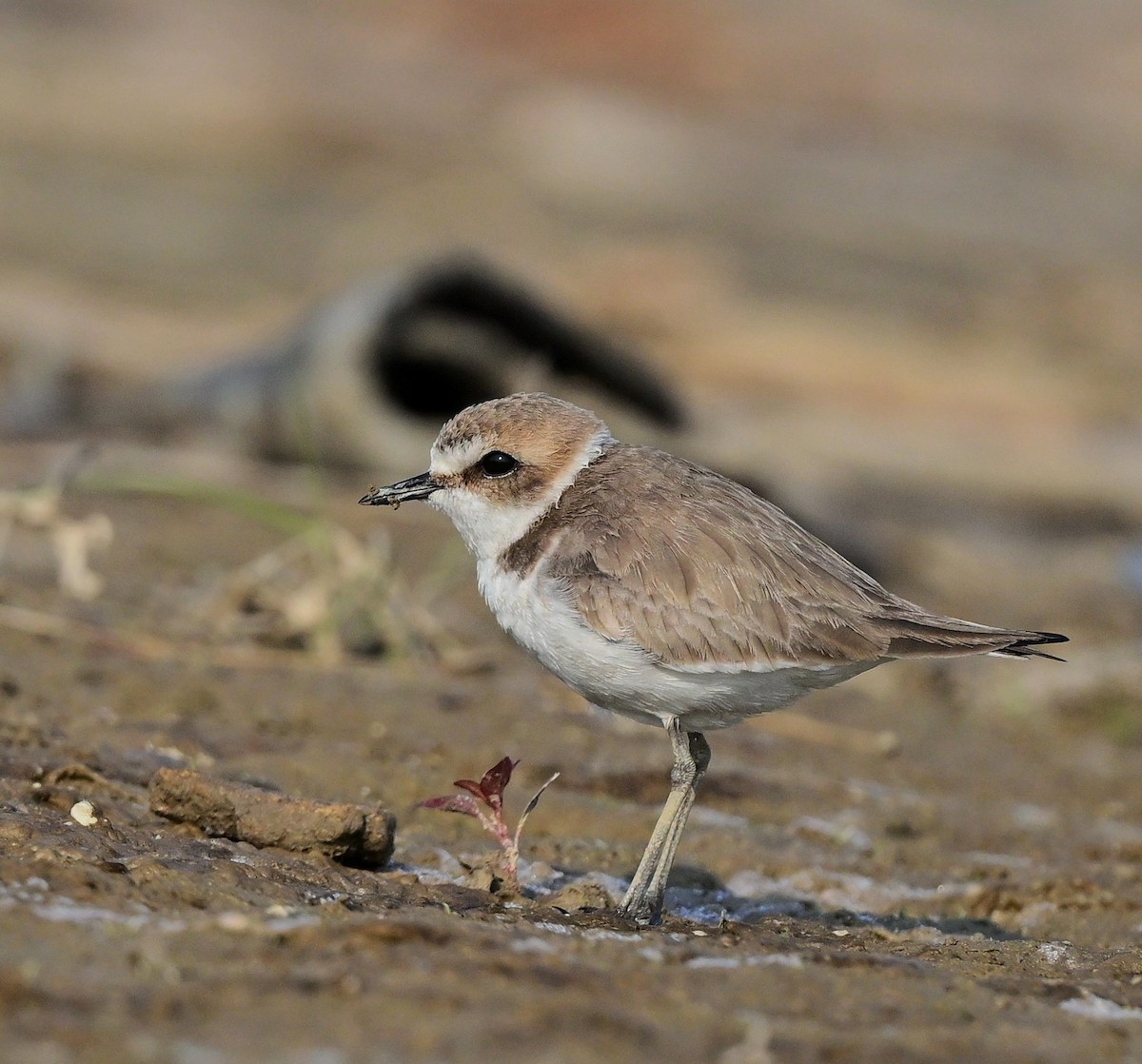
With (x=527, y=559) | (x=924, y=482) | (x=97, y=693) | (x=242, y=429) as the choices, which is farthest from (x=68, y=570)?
(x=924, y=482)

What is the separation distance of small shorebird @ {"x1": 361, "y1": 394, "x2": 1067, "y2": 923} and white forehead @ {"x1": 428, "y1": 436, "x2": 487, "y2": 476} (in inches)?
0.4

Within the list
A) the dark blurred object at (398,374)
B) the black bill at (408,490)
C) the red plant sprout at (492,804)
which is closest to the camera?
the red plant sprout at (492,804)

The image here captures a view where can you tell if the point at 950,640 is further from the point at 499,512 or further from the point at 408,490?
the point at 408,490

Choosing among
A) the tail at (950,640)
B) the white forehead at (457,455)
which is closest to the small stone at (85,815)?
the white forehead at (457,455)

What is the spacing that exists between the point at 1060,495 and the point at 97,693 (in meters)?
7.64

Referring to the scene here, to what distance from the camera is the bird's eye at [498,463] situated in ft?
14.7

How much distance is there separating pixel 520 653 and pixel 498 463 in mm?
2717

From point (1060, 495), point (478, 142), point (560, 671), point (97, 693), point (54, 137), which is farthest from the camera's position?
point (478, 142)

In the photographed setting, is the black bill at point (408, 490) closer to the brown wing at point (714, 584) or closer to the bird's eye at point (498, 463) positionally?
the bird's eye at point (498, 463)

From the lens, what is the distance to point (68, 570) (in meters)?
6.46

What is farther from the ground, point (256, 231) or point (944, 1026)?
point (256, 231)

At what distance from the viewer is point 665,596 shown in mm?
4066

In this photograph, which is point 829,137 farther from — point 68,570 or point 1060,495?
point 68,570

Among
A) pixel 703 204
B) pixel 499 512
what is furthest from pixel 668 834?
pixel 703 204
